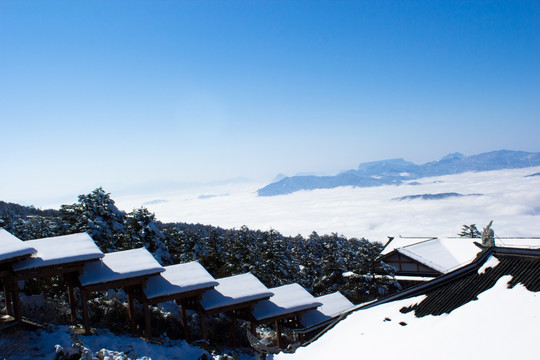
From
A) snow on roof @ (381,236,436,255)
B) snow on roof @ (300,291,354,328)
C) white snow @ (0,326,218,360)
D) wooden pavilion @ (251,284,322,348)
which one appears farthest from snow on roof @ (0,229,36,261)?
snow on roof @ (381,236,436,255)

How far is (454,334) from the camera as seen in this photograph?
23.4 ft

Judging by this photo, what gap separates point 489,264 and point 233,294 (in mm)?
10968

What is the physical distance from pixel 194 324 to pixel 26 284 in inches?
346

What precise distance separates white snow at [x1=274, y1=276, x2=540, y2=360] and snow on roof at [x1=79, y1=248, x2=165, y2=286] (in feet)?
23.9

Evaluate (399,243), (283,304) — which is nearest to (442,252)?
(399,243)

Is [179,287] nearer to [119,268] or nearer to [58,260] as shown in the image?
[119,268]

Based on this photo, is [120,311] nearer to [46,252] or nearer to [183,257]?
[46,252]

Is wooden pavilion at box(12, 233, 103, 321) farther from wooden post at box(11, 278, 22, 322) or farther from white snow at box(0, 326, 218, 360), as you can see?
white snow at box(0, 326, 218, 360)

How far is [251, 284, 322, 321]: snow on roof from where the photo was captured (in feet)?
56.3

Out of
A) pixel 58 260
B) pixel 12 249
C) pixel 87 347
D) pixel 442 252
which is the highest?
pixel 12 249

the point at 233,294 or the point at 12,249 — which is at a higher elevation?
the point at 12,249

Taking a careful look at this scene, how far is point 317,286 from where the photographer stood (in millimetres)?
33875

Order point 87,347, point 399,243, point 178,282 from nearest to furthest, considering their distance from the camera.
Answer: point 87,347
point 178,282
point 399,243

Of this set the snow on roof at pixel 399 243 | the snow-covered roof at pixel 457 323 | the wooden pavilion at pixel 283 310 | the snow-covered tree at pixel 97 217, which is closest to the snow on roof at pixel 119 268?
the wooden pavilion at pixel 283 310
